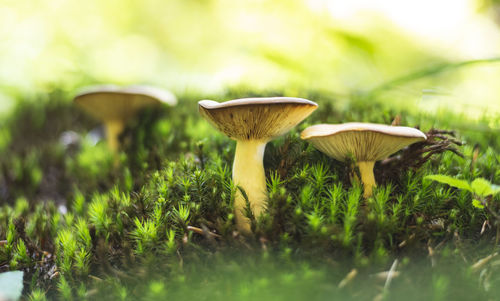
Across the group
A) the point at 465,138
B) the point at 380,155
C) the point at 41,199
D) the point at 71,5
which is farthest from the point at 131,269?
the point at 71,5

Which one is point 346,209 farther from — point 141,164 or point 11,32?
point 11,32

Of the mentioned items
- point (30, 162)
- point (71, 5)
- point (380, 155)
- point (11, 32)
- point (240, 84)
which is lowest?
point (30, 162)

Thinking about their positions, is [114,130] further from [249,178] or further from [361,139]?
[361,139]

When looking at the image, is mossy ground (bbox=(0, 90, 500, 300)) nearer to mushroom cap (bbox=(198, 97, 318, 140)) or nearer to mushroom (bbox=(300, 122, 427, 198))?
mushroom (bbox=(300, 122, 427, 198))

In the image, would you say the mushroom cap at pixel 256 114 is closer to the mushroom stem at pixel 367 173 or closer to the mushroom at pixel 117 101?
the mushroom stem at pixel 367 173

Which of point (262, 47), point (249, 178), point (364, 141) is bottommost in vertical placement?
point (249, 178)

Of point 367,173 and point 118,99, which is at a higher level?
point 118,99

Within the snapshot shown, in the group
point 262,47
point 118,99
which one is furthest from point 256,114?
point 262,47
